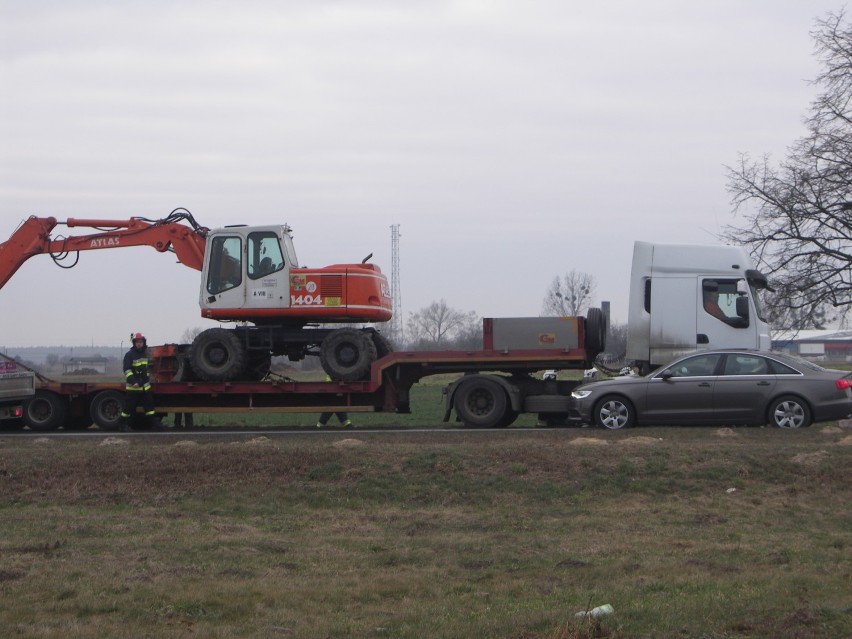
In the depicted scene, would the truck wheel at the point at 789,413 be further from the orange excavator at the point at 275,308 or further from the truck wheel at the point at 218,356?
the truck wheel at the point at 218,356

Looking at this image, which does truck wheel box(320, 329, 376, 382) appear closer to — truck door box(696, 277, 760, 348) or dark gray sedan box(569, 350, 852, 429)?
dark gray sedan box(569, 350, 852, 429)

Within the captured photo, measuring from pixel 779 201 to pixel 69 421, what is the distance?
1813 cm

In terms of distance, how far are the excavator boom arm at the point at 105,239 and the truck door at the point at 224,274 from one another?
31.9 inches

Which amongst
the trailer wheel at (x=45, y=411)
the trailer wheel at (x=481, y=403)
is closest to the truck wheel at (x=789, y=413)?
the trailer wheel at (x=481, y=403)

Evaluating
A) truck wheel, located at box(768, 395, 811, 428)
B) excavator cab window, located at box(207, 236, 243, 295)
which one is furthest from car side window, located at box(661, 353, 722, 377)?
excavator cab window, located at box(207, 236, 243, 295)

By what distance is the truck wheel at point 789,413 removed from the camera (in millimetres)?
16578

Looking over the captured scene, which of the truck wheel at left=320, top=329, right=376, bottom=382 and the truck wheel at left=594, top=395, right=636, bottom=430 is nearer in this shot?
the truck wheel at left=594, top=395, right=636, bottom=430

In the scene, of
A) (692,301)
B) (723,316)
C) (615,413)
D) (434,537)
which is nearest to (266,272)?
(615,413)

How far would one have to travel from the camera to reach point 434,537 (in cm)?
1002

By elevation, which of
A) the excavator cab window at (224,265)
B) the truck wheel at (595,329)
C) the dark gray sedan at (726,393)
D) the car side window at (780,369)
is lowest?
the dark gray sedan at (726,393)

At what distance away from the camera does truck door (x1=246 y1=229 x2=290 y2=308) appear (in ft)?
62.6

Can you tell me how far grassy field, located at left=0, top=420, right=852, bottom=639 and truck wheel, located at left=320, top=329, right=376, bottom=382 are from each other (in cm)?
395

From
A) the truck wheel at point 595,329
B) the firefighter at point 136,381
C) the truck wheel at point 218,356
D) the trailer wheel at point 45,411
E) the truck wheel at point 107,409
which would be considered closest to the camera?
the truck wheel at point 595,329

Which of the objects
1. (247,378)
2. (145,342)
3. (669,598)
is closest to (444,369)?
(247,378)
